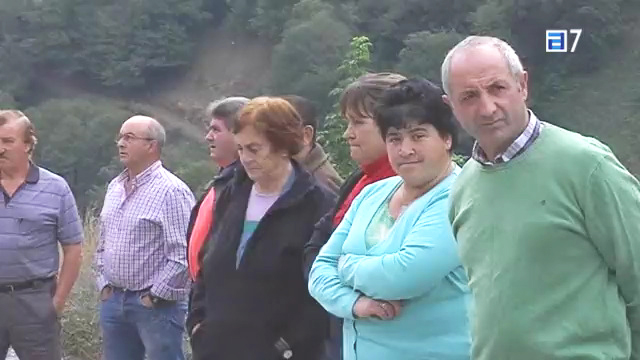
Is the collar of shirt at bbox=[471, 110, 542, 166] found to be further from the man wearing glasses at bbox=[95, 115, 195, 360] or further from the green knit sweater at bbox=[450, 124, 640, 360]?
the man wearing glasses at bbox=[95, 115, 195, 360]

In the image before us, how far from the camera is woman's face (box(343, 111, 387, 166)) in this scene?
10.7 feet

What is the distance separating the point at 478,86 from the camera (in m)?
2.21

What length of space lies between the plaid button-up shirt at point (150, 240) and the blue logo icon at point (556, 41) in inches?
1548

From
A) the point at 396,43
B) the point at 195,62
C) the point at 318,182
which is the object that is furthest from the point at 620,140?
the point at 318,182

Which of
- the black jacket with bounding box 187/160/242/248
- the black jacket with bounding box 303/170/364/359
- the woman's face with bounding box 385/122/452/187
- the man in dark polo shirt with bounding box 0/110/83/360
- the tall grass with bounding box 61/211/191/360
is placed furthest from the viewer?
the tall grass with bounding box 61/211/191/360

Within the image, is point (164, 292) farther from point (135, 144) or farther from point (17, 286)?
point (135, 144)

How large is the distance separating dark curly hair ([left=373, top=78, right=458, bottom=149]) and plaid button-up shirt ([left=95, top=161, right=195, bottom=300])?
200cm

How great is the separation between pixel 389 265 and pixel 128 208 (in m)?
2.30

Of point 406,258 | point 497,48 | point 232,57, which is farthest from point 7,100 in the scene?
point 497,48

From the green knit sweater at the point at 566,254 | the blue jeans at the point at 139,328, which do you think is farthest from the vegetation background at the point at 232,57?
the green knit sweater at the point at 566,254

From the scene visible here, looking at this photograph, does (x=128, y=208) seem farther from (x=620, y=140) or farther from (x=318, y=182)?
(x=620, y=140)

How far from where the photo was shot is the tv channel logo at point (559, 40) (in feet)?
142

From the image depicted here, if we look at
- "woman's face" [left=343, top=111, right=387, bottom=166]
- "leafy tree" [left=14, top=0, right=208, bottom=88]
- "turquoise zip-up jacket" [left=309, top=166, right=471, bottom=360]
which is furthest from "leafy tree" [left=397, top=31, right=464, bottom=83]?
"turquoise zip-up jacket" [left=309, top=166, right=471, bottom=360]

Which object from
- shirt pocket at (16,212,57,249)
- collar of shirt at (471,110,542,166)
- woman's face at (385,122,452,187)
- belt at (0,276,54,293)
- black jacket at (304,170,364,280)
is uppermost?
collar of shirt at (471,110,542,166)
